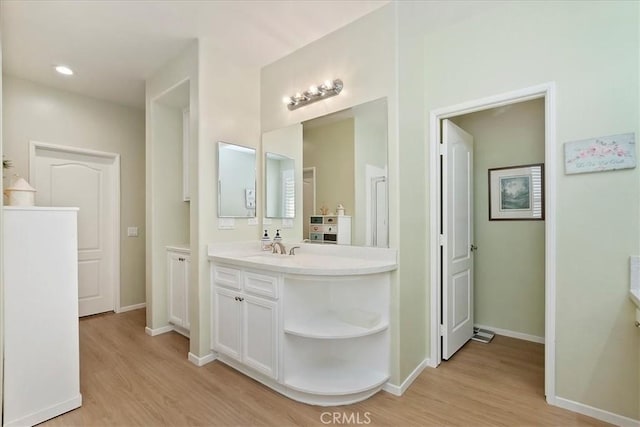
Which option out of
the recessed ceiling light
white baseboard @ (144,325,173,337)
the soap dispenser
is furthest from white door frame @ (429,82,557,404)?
the recessed ceiling light

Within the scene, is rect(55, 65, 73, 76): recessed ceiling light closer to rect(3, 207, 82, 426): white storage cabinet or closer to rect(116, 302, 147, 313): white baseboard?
rect(3, 207, 82, 426): white storage cabinet

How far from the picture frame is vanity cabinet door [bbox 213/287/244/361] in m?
2.79

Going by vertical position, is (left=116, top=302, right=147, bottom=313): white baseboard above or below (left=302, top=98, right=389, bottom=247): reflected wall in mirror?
below

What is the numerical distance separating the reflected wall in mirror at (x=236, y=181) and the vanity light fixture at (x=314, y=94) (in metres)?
0.61

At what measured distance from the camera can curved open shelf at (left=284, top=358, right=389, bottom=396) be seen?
2033mm

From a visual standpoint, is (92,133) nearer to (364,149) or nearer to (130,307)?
(130,307)

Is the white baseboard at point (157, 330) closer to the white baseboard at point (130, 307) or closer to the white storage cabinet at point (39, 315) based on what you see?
the white baseboard at point (130, 307)

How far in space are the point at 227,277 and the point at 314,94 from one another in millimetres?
1699

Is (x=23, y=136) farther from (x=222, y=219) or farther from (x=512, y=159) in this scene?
(x=512, y=159)

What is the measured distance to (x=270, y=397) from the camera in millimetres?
2137

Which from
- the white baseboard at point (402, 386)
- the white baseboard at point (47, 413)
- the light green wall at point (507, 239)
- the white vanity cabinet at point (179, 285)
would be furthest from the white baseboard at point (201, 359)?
the light green wall at point (507, 239)

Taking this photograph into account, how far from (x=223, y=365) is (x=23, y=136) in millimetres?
3302

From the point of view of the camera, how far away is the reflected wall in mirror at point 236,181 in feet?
9.07

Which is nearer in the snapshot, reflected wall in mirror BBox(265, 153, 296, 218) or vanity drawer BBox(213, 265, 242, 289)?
vanity drawer BBox(213, 265, 242, 289)
